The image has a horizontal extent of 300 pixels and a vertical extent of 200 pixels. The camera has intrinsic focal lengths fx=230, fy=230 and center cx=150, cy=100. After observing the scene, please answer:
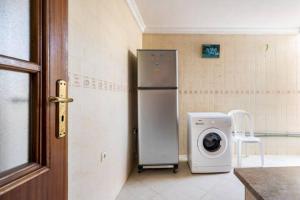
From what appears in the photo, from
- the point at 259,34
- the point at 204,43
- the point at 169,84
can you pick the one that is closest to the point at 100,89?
the point at 169,84

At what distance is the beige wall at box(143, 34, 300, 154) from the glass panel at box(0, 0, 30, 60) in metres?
3.67

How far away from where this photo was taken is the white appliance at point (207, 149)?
3.26m

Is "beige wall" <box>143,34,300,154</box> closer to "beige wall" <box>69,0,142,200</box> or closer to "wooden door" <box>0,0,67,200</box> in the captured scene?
"beige wall" <box>69,0,142,200</box>

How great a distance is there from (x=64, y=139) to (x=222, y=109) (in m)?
3.79

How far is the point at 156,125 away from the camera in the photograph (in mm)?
3297

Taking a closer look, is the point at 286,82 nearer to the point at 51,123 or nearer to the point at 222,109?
the point at 222,109

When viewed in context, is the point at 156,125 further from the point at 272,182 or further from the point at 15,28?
the point at 15,28

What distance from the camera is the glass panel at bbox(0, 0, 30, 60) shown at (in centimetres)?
59

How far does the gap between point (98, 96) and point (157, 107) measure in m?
1.51

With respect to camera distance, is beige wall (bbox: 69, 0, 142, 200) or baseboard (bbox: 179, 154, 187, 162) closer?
beige wall (bbox: 69, 0, 142, 200)

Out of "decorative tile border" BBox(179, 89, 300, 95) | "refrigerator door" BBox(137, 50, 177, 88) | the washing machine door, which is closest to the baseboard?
the washing machine door

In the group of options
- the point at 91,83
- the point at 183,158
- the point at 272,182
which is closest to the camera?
the point at 272,182

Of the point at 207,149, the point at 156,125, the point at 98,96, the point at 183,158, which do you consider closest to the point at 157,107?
the point at 156,125

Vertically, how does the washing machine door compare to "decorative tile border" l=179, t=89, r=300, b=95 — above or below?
below
